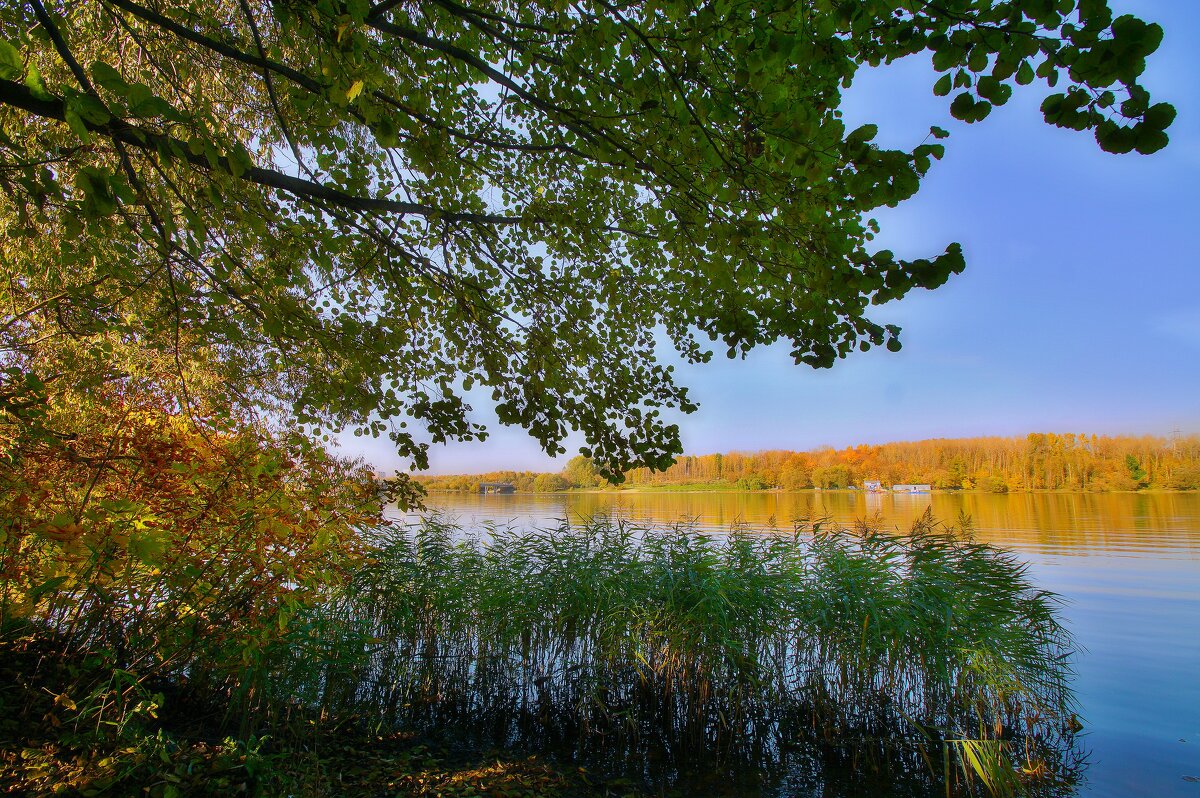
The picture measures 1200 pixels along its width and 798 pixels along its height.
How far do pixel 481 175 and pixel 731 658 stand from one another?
5140 millimetres

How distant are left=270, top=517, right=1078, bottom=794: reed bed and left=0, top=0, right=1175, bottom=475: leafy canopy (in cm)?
244

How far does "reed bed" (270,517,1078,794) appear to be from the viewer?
5.51m

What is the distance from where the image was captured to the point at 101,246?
4613mm

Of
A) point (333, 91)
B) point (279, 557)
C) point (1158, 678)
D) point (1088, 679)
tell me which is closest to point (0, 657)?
point (279, 557)

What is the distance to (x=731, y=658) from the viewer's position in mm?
5617

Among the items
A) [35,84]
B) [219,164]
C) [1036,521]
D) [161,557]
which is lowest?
[1036,521]

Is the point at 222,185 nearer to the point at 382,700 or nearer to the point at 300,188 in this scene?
the point at 300,188

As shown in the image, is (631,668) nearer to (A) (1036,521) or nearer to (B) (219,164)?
(B) (219,164)

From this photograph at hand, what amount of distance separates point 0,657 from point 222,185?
348 cm

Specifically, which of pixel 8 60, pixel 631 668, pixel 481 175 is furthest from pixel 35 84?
pixel 631 668

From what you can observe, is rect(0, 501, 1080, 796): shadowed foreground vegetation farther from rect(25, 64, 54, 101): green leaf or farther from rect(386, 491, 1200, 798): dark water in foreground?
rect(25, 64, 54, 101): green leaf

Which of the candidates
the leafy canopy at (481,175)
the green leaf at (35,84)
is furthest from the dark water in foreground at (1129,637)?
the green leaf at (35,84)

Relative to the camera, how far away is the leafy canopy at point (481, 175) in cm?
201

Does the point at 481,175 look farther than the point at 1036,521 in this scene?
No
